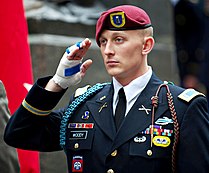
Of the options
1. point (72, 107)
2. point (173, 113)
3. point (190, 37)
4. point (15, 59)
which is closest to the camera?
point (173, 113)

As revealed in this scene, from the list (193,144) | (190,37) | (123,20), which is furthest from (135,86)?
(190,37)

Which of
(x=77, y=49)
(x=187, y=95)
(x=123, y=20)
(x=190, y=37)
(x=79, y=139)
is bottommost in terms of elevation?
(x=190, y=37)

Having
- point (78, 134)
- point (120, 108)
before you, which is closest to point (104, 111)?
point (120, 108)

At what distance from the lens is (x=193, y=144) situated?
4.80 metres

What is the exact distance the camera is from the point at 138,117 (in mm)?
5008

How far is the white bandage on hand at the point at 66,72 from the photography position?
5.04 meters

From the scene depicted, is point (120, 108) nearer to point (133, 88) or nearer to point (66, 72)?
point (133, 88)

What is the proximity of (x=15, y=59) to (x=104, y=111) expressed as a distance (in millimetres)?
1542

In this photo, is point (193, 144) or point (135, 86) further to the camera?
point (135, 86)

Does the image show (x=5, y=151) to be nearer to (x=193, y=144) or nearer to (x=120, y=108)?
(x=120, y=108)

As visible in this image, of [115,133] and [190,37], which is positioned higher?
[115,133]

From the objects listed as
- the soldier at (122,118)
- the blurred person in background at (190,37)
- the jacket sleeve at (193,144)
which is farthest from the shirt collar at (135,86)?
the blurred person in background at (190,37)

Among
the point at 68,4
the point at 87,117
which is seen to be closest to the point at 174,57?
the point at 68,4

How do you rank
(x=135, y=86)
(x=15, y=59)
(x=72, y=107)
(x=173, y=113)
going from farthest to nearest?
(x=15, y=59) → (x=72, y=107) → (x=135, y=86) → (x=173, y=113)
